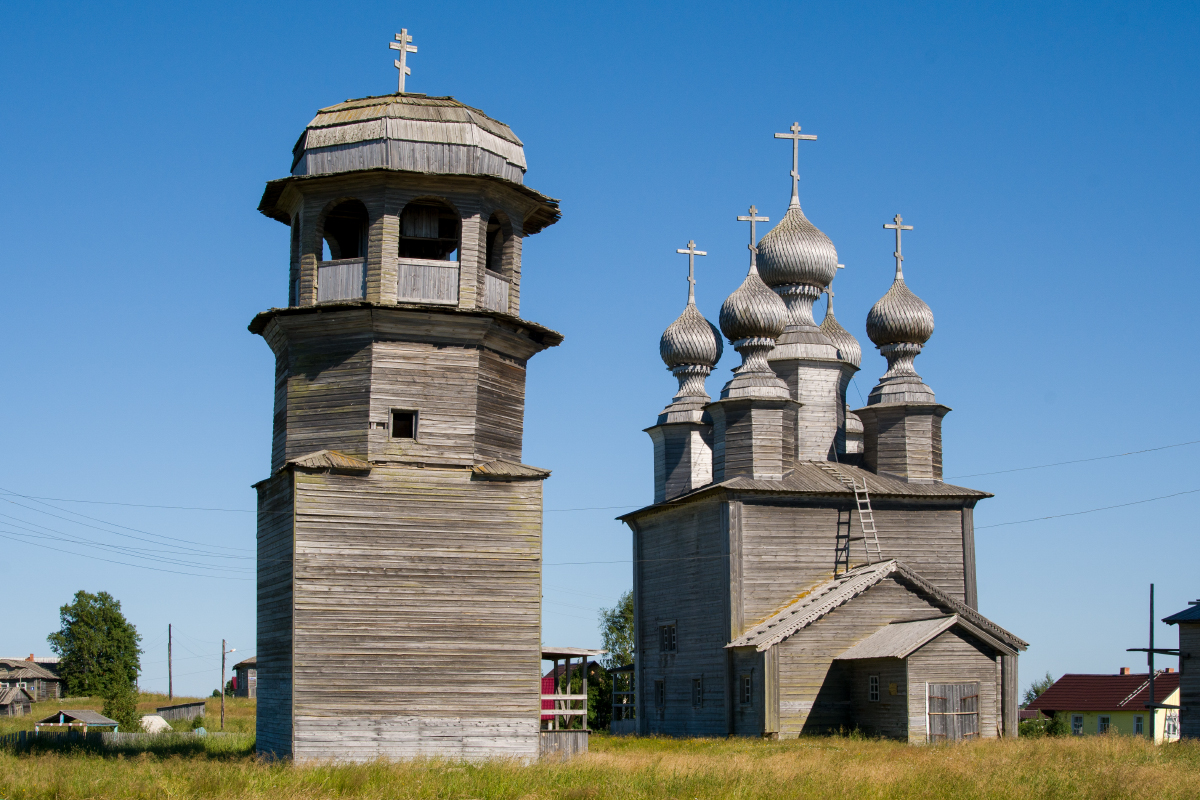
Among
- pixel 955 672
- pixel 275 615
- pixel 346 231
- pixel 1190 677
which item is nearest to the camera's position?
pixel 275 615

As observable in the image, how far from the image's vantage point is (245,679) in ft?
254

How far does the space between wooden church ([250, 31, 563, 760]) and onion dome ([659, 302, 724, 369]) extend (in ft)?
55.4

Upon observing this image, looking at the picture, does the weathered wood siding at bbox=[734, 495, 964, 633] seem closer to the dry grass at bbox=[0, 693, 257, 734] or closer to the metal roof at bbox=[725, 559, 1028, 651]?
the metal roof at bbox=[725, 559, 1028, 651]

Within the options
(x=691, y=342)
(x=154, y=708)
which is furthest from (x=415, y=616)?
(x=154, y=708)

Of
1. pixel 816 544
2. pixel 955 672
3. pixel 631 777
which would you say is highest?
pixel 816 544

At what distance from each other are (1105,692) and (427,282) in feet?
130

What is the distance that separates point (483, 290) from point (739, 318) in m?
14.7

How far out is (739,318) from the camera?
120 ft

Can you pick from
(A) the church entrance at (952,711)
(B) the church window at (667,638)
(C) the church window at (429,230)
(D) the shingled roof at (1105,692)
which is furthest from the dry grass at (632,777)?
(D) the shingled roof at (1105,692)

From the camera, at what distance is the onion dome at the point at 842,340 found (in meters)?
40.9

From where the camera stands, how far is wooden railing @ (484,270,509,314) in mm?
23091

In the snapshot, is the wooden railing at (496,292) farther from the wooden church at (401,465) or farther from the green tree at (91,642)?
the green tree at (91,642)

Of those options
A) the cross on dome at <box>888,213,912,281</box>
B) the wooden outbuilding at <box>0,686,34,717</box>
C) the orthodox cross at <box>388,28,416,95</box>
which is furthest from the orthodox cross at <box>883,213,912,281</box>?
the wooden outbuilding at <box>0,686,34,717</box>

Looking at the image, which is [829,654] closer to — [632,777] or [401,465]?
[632,777]
